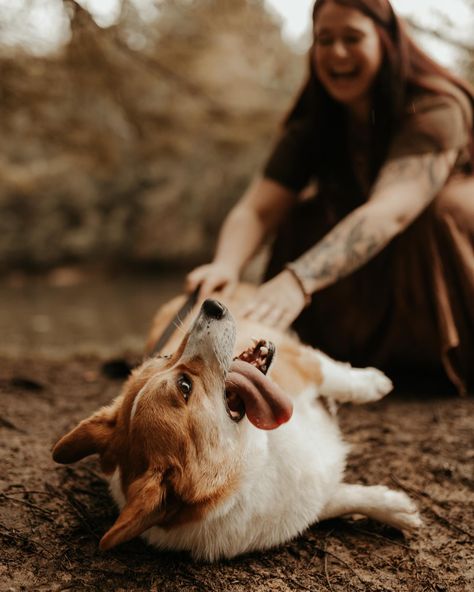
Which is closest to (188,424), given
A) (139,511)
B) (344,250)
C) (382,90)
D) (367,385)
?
(139,511)

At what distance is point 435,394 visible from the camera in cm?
278

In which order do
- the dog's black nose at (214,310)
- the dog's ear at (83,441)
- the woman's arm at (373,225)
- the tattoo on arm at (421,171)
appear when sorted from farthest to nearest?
the tattoo on arm at (421,171)
the woman's arm at (373,225)
the dog's black nose at (214,310)
the dog's ear at (83,441)

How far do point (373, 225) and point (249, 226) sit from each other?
74 cm

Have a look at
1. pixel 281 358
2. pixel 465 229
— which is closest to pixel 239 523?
pixel 281 358

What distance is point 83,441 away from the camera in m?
1.64

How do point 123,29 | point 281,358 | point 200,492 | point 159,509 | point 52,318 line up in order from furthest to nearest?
point 52,318, point 123,29, point 281,358, point 200,492, point 159,509

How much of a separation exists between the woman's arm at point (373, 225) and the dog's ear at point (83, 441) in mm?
927

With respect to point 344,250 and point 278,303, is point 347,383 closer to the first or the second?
point 278,303

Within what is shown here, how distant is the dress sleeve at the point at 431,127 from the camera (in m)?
2.54

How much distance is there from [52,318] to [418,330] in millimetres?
3223

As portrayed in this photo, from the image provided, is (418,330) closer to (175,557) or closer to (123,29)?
(175,557)

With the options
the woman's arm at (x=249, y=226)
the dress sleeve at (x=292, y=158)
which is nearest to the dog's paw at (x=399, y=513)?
the woman's arm at (x=249, y=226)

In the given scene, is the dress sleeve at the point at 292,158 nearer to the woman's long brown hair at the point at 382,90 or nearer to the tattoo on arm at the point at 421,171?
the woman's long brown hair at the point at 382,90

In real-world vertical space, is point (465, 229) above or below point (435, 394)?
above
